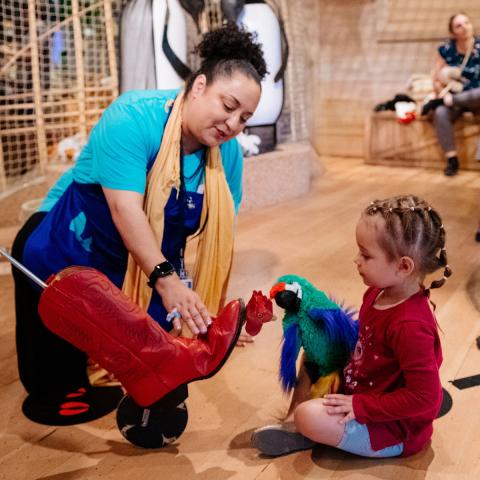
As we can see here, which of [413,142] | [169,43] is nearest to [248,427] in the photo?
[169,43]

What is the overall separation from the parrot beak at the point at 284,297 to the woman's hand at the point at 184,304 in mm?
153

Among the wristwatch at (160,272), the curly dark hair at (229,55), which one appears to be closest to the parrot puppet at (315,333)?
the wristwatch at (160,272)

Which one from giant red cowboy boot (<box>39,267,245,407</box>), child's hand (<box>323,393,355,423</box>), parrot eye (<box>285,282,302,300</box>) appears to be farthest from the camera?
parrot eye (<box>285,282,302,300</box>)

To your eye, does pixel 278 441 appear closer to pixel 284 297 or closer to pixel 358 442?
pixel 358 442

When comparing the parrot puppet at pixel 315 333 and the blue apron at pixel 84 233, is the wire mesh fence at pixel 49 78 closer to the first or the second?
the blue apron at pixel 84 233

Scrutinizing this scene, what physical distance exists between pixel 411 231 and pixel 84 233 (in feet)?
2.51

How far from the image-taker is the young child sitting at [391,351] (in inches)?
46.1

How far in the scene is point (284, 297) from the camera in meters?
1.32

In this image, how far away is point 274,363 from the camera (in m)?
1.74

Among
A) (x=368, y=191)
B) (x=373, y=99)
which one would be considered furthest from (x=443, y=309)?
(x=373, y=99)

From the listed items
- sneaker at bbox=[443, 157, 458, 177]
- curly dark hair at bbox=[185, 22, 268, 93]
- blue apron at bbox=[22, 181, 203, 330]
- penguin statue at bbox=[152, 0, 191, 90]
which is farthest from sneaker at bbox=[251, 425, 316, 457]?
sneaker at bbox=[443, 157, 458, 177]

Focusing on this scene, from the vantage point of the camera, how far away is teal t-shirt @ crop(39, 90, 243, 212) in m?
1.38

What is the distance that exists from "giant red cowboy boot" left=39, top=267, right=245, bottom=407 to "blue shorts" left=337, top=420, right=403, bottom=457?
0.30m

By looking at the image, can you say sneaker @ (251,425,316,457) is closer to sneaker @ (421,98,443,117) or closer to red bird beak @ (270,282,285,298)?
red bird beak @ (270,282,285,298)
